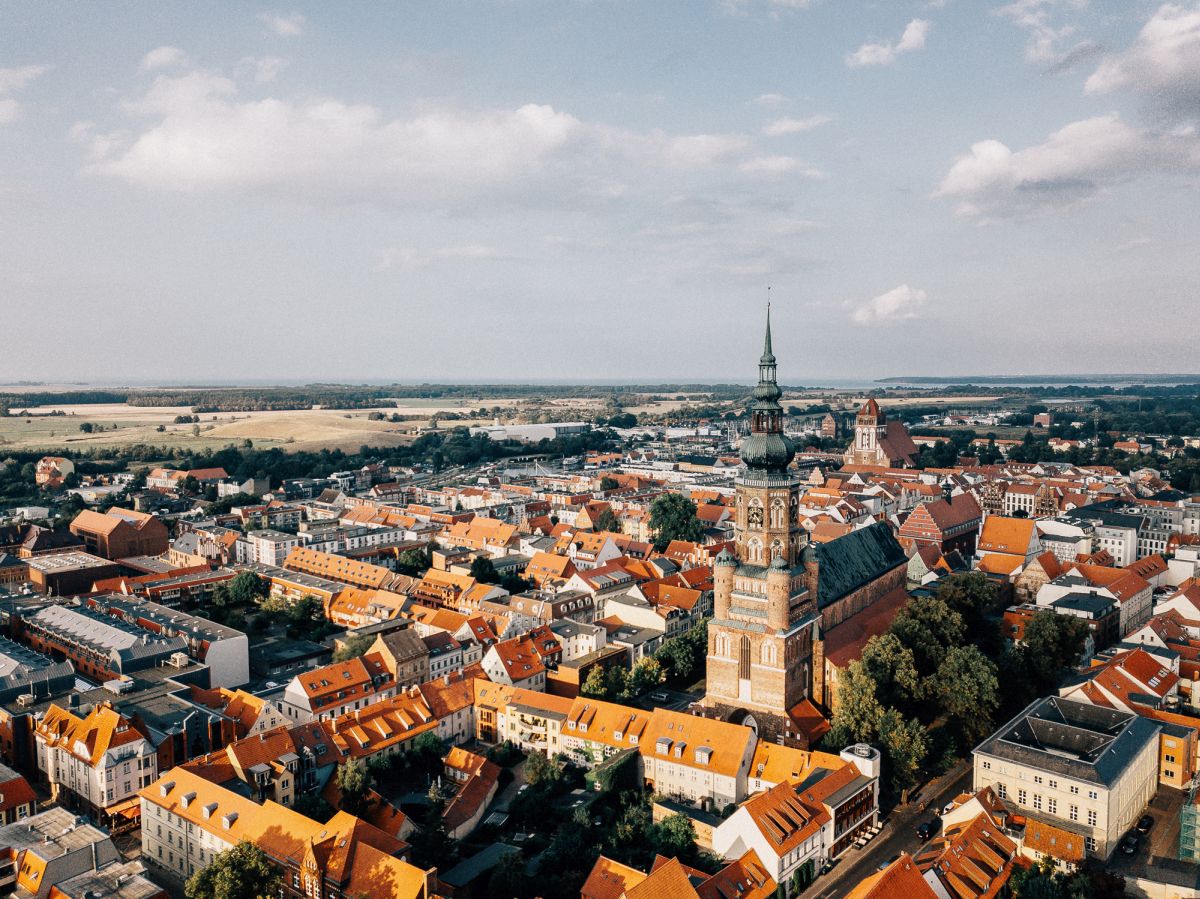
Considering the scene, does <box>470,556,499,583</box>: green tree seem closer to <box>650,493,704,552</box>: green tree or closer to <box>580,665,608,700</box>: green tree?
<box>650,493,704,552</box>: green tree

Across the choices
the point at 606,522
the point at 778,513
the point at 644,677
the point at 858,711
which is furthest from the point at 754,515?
the point at 606,522

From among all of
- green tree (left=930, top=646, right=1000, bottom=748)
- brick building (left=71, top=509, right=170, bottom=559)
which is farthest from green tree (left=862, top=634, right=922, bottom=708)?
brick building (left=71, top=509, right=170, bottom=559)

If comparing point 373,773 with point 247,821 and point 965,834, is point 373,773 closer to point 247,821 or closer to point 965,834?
point 247,821

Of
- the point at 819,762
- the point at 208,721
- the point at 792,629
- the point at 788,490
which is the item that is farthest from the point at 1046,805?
the point at 208,721

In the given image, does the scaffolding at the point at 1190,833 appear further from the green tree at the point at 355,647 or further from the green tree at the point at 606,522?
the green tree at the point at 606,522

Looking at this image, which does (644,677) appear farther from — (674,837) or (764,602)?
(674,837)

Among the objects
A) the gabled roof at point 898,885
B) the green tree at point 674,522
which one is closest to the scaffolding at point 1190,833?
the gabled roof at point 898,885
